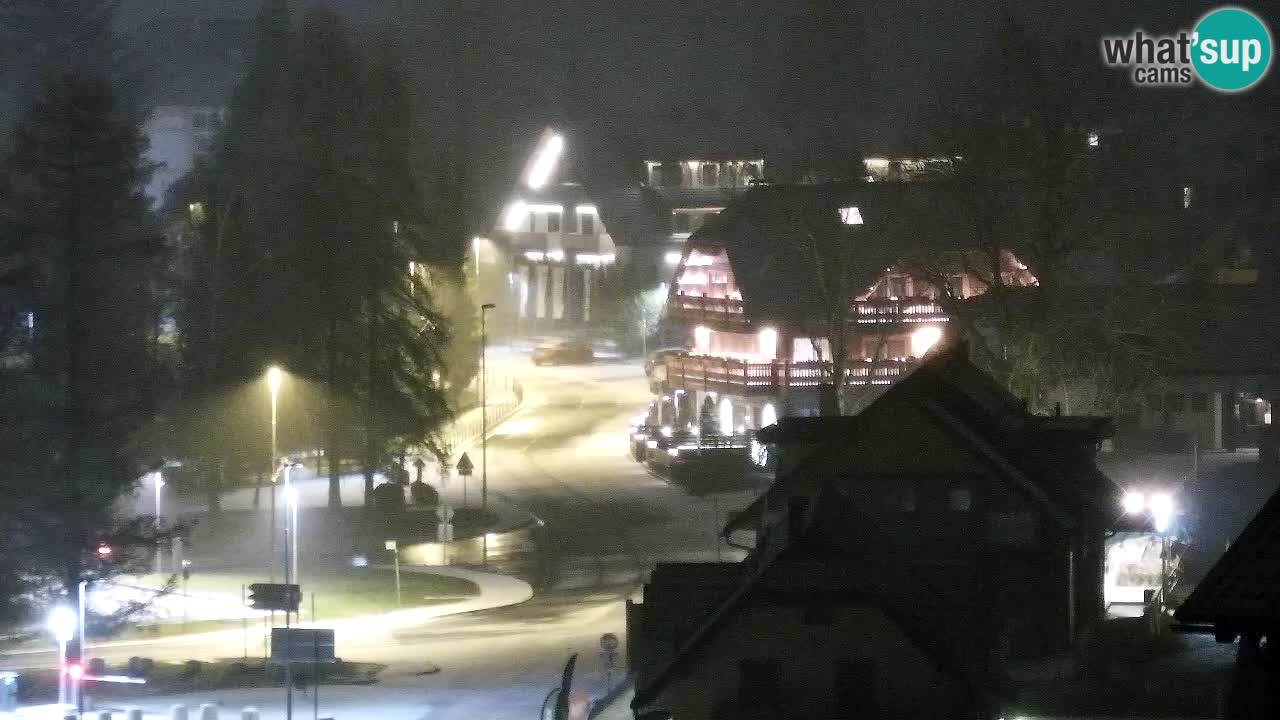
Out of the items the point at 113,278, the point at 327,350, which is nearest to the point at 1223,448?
the point at 327,350

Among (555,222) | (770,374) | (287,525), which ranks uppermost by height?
(555,222)

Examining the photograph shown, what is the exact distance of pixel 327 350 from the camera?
6078 cm

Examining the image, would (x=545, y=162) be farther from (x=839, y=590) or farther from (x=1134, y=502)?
(x=839, y=590)

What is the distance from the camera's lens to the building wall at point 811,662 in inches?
842

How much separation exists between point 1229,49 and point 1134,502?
33.8 metres

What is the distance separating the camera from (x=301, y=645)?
27.5 metres

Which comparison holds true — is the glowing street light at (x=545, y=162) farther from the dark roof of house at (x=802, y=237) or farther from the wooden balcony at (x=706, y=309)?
the dark roof of house at (x=802, y=237)

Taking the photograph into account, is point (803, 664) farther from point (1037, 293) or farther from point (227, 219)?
point (227, 219)

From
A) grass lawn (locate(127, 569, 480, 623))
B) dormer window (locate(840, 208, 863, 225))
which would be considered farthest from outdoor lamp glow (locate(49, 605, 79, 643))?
dormer window (locate(840, 208, 863, 225))

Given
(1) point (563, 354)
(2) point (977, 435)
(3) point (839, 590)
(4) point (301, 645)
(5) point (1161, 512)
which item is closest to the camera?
(3) point (839, 590)

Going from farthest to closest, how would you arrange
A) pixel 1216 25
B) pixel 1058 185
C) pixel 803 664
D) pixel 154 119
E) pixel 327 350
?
pixel 154 119 < pixel 1216 25 < pixel 327 350 < pixel 1058 185 < pixel 803 664

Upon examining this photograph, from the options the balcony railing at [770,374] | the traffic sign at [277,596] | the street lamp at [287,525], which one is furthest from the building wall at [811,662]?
the balcony railing at [770,374]

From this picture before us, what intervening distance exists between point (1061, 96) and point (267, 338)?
88.3 ft

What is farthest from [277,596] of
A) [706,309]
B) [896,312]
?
[706,309]
